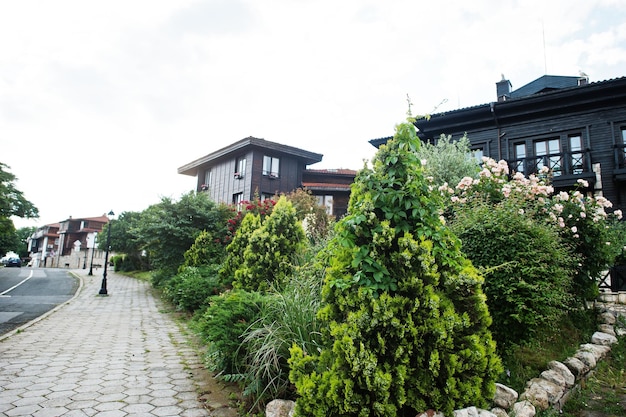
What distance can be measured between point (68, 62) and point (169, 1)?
425 centimetres

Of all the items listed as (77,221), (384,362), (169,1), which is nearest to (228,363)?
(384,362)

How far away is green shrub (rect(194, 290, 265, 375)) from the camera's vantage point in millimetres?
3859

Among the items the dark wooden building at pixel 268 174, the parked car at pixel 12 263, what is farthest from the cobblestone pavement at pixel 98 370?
the parked car at pixel 12 263

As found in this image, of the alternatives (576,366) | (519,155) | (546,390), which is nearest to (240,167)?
(519,155)

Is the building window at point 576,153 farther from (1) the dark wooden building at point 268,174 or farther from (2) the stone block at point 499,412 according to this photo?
(2) the stone block at point 499,412

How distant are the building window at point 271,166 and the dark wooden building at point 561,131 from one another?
10257 millimetres

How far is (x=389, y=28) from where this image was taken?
28.2 ft

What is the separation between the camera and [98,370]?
14.6 ft

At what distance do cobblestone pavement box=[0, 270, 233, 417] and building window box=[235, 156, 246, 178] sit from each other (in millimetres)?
16174

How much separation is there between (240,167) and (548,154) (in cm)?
1786

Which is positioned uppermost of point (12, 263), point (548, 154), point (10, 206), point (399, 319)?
point (548, 154)

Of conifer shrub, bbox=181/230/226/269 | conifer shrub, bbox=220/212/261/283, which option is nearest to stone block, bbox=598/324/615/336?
conifer shrub, bbox=220/212/261/283

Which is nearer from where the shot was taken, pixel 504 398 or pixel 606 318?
pixel 504 398

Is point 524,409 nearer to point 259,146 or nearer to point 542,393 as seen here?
point 542,393
